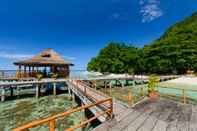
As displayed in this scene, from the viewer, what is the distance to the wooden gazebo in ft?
75.7

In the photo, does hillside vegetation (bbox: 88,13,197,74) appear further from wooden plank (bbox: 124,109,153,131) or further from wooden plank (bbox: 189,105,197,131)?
wooden plank (bbox: 124,109,153,131)

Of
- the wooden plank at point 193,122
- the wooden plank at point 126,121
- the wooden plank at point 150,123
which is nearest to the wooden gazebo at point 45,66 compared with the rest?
the wooden plank at point 126,121

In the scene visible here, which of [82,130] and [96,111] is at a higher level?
[96,111]

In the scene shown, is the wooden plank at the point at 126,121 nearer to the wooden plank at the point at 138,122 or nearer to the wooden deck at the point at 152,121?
the wooden deck at the point at 152,121

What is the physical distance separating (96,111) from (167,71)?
3496cm

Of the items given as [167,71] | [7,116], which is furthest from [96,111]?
[167,71]

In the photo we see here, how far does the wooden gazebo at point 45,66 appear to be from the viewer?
2308cm

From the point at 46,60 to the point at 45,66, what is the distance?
111 cm

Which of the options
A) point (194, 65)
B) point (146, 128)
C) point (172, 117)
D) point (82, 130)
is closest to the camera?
point (146, 128)

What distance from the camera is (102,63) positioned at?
54.9 meters

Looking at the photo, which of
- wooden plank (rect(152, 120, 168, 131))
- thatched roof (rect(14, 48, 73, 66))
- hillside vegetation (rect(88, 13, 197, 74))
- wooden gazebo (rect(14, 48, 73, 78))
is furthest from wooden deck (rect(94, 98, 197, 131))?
hillside vegetation (rect(88, 13, 197, 74))

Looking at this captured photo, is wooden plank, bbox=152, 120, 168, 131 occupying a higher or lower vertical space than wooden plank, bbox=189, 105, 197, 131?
higher

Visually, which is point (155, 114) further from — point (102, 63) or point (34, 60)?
point (102, 63)

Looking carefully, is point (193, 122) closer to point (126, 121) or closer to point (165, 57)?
point (126, 121)
